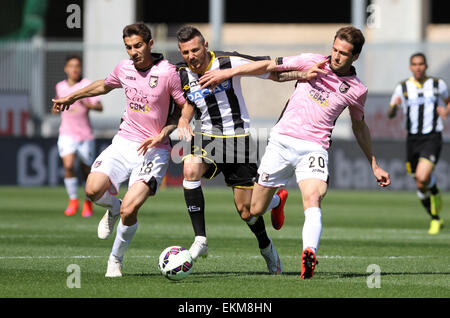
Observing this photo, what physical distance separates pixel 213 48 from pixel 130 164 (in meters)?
18.0

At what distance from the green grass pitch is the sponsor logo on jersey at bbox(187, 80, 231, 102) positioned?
1576 mm

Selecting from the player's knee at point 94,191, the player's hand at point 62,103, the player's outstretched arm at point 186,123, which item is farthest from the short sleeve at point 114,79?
the player's knee at point 94,191

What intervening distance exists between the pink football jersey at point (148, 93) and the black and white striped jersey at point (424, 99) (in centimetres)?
645

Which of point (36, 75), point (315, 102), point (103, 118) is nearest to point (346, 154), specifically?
point (103, 118)

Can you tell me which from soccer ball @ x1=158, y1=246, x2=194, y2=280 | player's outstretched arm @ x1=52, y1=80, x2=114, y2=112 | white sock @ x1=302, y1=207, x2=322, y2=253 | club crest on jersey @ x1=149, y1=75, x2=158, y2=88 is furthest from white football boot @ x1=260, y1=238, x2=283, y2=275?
player's outstretched arm @ x1=52, y1=80, x2=114, y2=112

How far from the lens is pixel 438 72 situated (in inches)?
961

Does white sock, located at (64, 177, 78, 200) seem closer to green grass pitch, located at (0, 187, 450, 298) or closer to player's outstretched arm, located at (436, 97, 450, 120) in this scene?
green grass pitch, located at (0, 187, 450, 298)

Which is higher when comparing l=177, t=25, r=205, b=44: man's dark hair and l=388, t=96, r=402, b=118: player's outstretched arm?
l=177, t=25, r=205, b=44: man's dark hair

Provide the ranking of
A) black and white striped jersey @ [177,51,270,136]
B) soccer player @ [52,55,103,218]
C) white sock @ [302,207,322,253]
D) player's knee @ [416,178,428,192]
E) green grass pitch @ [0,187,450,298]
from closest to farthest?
green grass pitch @ [0,187,450,298]
white sock @ [302,207,322,253]
black and white striped jersey @ [177,51,270,136]
player's knee @ [416,178,428,192]
soccer player @ [52,55,103,218]

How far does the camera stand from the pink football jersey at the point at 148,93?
8.59 metres

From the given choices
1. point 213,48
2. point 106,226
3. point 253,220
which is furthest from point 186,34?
point 213,48

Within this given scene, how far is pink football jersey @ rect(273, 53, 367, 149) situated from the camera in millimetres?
8375
